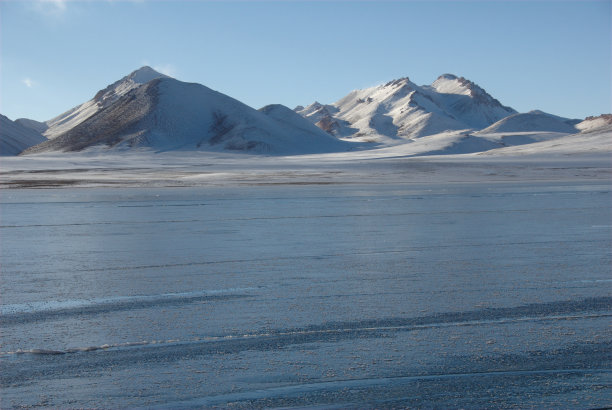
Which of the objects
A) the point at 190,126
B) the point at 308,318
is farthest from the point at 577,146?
the point at 308,318

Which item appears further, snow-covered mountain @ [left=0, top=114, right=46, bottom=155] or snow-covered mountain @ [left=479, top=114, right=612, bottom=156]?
snow-covered mountain @ [left=0, top=114, right=46, bottom=155]

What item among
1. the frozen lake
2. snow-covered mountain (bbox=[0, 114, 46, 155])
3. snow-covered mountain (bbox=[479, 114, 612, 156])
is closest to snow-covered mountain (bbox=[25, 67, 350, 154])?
snow-covered mountain (bbox=[0, 114, 46, 155])

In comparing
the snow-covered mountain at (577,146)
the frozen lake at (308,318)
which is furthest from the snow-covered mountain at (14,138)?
the frozen lake at (308,318)

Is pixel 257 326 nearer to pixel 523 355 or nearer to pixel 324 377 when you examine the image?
pixel 324 377

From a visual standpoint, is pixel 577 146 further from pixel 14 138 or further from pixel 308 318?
pixel 14 138

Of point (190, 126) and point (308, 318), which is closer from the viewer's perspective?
point (308, 318)

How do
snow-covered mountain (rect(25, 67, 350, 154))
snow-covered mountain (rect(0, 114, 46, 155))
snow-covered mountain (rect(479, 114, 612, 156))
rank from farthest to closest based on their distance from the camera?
snow-covered mountain (rect(0, 114, 46, 155))
snow-covered mountain (rect(25, 67, 350, 154))
snow-covered mountain (rect(479, 114, 612, 156))

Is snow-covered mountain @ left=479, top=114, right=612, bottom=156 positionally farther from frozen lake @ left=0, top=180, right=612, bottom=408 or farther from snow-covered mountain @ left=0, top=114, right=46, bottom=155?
Result: snow-covered mountain @ left=0, top=114, right=46, bottom=155

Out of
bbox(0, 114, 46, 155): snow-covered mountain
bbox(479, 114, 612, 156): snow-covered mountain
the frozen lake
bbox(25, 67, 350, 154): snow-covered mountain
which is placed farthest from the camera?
bbox(0, 114, 46, 155): snow-covered mountain
